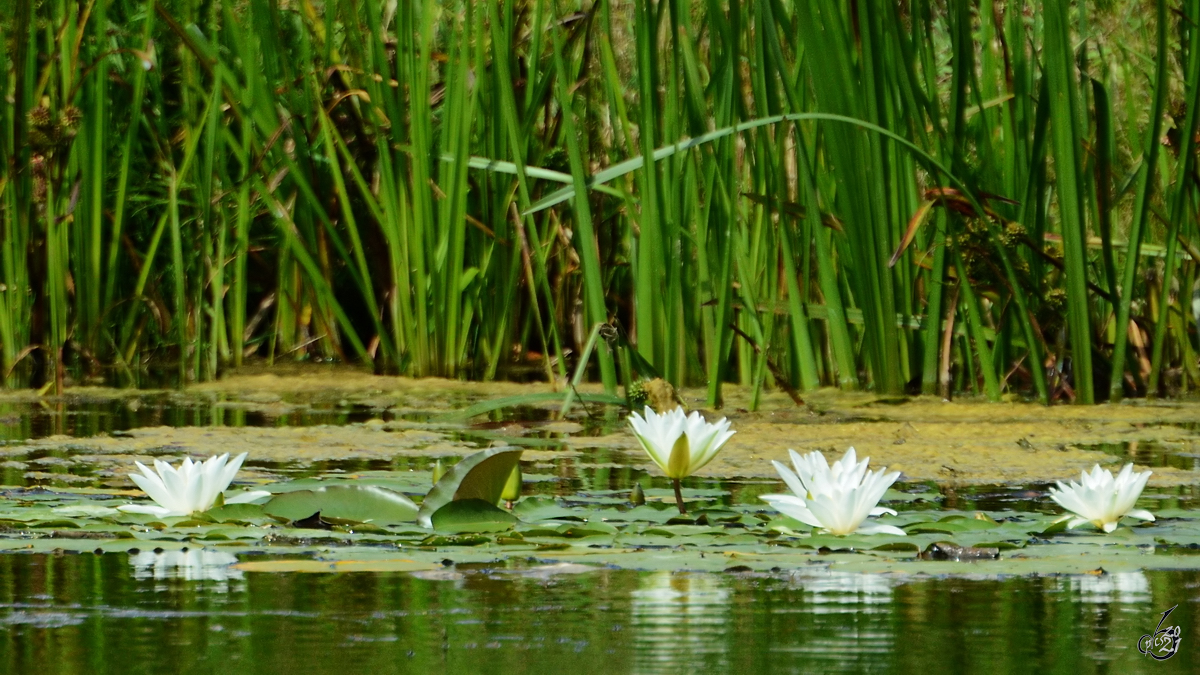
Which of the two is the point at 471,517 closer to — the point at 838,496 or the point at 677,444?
the point at 677,444

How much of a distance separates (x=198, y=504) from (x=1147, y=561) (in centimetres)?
89

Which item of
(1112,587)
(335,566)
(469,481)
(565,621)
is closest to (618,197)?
(469,481)

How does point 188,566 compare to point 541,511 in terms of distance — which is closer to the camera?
point 188,566

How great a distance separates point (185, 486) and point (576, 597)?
21.0 inches

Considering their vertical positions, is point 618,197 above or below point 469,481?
above

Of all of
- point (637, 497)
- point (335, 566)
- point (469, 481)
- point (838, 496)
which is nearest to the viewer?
point (335, 566)

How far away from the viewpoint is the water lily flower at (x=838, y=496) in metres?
1.33

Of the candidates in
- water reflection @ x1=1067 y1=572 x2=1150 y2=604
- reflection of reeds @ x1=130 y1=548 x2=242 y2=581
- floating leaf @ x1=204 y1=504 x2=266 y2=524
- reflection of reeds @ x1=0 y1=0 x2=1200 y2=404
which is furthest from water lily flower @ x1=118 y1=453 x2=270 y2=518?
reflection of reeds @ x1=0 y1=0 x2=1200 y2=404

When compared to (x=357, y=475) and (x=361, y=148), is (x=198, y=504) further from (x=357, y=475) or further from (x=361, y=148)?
(x=361, y=148)

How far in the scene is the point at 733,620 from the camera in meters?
0.99

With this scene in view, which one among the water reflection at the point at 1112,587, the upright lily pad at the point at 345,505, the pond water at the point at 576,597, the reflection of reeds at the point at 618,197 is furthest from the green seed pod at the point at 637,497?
the reflection of reeds at the point at 618,197

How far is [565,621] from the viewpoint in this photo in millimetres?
989

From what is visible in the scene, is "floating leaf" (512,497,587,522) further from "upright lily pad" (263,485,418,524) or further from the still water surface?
the still water surface

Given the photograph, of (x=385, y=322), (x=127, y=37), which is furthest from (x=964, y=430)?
(x=127, y=37)
